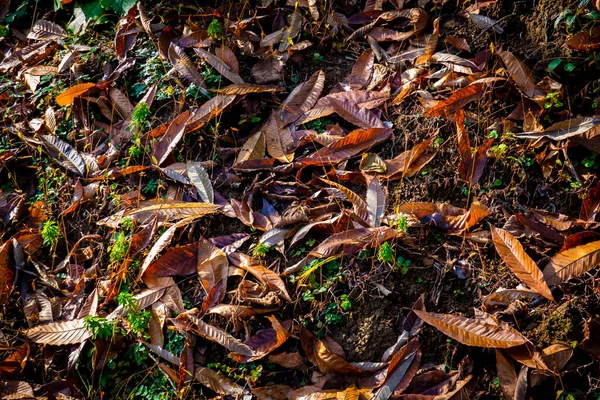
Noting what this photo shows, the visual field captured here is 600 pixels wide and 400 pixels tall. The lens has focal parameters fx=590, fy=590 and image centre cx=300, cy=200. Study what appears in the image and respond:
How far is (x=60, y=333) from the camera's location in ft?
6.97

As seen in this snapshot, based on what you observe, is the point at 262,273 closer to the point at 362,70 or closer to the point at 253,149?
the point at 253,149

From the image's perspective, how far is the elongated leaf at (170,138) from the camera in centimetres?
250

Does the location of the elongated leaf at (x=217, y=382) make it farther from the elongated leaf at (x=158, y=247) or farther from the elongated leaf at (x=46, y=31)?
the elongated leaf at (x=46, y=31)

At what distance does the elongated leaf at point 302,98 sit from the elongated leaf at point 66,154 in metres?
0.91

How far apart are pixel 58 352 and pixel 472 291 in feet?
4.82

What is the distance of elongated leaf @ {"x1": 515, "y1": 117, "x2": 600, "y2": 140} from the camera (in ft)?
6.74

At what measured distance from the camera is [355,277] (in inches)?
79.3

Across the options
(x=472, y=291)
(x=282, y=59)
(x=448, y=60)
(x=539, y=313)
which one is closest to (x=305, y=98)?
(x=282, y=59)

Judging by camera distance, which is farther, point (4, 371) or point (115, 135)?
point (115, 135)

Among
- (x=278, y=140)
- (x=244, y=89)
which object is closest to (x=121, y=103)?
(x=244, y=89)

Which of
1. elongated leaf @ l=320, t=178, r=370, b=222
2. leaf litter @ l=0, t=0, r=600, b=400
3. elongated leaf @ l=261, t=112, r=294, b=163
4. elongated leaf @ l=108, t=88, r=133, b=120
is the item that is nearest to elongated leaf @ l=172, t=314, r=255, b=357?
leaf litter @ l=0, t=0, r=600, b=400

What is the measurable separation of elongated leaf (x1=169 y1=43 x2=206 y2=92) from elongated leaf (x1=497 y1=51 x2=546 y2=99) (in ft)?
4.23

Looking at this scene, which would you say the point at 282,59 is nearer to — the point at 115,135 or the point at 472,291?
the point at 115,135

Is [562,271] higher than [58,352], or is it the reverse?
[562,271]
